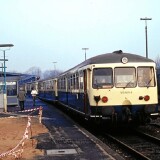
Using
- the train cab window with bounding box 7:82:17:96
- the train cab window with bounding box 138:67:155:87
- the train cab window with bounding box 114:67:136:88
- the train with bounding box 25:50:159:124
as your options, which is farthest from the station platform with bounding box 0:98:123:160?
the train cab window with bounding box 7:82:17:96

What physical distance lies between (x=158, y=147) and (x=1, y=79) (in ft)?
82.0

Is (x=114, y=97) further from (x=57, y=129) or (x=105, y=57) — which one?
(x=57, y=129)

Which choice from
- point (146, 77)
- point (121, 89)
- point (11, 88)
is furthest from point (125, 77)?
point (11, 88)

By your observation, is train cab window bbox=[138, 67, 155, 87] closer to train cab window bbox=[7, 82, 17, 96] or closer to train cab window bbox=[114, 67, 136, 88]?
train cab window bbox=[114, 67, 136, 88]

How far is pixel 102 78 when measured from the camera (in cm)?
1642

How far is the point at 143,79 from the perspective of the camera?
1656 cm

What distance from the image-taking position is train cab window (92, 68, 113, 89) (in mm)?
16300

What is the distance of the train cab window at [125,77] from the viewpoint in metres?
16.4

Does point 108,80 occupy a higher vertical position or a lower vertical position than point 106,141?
higher

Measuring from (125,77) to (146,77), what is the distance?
810 mm

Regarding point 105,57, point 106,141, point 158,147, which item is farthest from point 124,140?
point 105,57

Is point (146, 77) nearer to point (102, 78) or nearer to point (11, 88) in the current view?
point (102, 78)

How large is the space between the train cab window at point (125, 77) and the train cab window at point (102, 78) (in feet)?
0.74

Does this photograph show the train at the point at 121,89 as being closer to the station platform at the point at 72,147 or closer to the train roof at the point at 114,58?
the train roof at the point at 114,58
